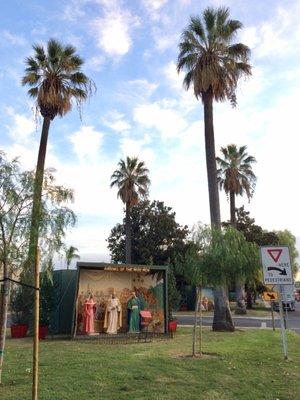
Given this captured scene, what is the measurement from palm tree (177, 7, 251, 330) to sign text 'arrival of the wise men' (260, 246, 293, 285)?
10.0 meters

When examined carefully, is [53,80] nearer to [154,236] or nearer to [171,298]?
[171,298]

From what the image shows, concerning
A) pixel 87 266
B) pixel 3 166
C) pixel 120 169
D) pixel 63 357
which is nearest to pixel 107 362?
pixel 63 357

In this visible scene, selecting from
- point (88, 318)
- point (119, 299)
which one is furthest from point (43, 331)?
point (119, 299)

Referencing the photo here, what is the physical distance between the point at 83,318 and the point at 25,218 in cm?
1281

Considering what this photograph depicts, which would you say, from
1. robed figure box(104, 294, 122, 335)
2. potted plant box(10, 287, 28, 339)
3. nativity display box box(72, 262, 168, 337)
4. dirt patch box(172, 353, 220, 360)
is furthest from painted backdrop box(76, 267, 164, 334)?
dirt patch box(172, 353, 220, 360)

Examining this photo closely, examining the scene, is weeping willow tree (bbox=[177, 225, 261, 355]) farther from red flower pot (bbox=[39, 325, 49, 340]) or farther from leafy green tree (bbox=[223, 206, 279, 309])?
leafy green tree (bbox=[223, 206, 279, 309])

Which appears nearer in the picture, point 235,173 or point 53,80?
point 53,80

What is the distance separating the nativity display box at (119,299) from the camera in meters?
20.8

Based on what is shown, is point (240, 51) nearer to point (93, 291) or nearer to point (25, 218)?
point (93, 291)

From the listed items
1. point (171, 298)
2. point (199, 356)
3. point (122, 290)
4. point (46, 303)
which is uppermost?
point (122, 290)

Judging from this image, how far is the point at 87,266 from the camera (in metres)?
20.8

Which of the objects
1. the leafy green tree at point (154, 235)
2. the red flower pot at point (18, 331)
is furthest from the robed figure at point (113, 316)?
the leafy green tree at point (154, 235)

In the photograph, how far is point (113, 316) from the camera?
70.9 ft

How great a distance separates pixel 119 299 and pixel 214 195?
6.78 m
